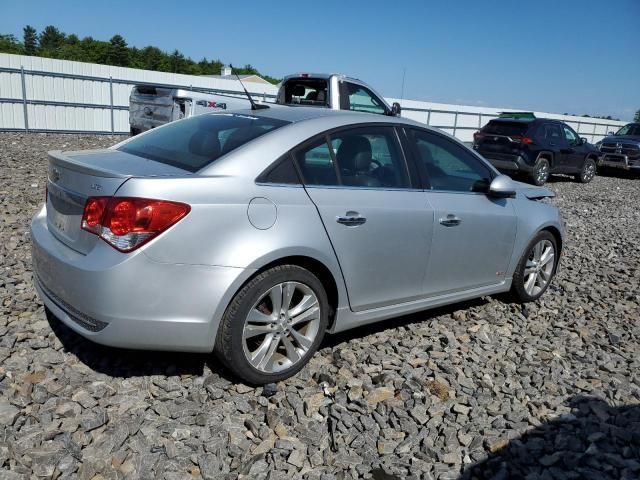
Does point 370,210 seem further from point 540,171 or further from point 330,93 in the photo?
point 540,171

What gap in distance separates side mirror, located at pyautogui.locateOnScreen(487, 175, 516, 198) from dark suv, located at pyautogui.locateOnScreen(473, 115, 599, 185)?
32.9 ft

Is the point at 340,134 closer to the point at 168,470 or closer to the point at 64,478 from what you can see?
the point at 168,470

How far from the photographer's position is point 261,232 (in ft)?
9.53

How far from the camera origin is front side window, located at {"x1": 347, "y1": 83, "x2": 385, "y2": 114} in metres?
10.1

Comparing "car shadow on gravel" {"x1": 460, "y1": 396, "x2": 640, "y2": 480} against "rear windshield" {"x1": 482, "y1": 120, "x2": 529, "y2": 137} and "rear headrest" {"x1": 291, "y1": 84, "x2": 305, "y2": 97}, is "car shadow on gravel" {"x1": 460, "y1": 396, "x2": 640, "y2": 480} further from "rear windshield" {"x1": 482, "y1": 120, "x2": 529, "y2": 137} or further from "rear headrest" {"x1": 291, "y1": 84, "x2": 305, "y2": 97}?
"rear windshield" {"x1": 482, "y1": 120, "x2": 529, "y2": 137}

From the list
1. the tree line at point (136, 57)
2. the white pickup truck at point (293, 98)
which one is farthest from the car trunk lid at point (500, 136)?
the tree line at point (136, 57)

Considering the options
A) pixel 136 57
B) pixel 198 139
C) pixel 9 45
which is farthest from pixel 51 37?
pixel 198 139

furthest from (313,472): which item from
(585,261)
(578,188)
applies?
(578,188)

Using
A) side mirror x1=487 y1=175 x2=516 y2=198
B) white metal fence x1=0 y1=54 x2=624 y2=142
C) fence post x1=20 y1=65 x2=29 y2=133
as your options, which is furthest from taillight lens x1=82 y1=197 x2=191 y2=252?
fence post x1=20 y1=65 x2=29 y2=133

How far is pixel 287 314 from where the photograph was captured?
3.13 meters

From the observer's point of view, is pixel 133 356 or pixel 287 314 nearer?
pixel 287 314

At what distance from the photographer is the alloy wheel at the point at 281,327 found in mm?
3035

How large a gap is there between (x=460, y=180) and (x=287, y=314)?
181 centimetres

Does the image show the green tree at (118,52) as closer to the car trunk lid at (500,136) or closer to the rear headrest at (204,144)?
the car trunk lid at (500,136)
